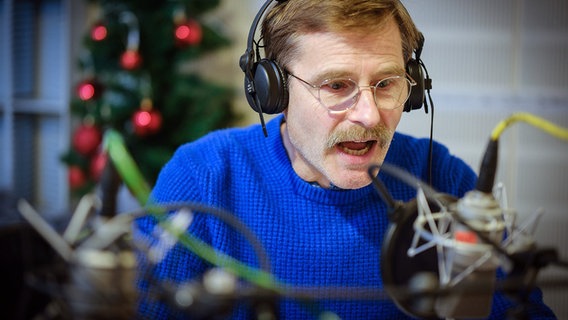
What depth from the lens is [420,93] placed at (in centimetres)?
107

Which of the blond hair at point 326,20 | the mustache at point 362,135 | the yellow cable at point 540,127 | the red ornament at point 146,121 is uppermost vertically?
the blond hair at point 326,20

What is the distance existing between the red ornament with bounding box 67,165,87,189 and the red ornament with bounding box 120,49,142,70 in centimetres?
55

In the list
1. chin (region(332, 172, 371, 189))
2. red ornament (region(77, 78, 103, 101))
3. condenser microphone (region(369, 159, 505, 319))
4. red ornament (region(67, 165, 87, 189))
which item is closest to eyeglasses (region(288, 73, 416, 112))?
chin (region(332, 172, 371, 189))

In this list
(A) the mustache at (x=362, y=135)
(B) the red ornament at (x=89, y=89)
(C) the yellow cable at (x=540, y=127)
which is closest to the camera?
(C) the yellow cable at (x=540, y=127)

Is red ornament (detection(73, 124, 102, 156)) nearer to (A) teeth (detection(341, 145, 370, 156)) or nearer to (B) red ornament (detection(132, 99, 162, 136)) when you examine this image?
(B) red ornament (detection(132, 99, 162, 136))

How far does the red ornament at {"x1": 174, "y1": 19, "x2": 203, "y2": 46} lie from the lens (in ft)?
8.16

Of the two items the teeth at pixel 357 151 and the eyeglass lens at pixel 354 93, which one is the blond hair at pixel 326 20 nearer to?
the eyeglass lens at pixel 354 93

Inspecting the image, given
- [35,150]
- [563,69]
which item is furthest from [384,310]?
[35,150]

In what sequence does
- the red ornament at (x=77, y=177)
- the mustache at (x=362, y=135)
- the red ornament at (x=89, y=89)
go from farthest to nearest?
the red ornament at (x=77, y=177)
the red ornament at (x=89, y=89)
the mustache at (x=362, y=135)

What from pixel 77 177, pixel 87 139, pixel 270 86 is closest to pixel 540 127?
pixel 270 86

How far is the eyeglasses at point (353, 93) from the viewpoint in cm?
101

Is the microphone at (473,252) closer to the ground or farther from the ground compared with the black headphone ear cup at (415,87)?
closer to the ground

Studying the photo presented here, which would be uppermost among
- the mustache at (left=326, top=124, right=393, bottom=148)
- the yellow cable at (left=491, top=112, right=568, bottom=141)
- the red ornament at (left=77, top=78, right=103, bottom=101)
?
the yellow cable at (left=491, top=112, right=568, bottom=141)

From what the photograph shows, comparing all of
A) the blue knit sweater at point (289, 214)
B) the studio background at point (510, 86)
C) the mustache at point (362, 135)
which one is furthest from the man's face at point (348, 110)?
the studio background at point (510, 86)
